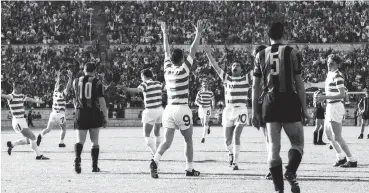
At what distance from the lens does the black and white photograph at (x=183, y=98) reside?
9.38 meters

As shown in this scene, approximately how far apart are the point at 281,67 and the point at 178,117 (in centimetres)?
335

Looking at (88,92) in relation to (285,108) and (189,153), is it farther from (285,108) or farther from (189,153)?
(285,108)

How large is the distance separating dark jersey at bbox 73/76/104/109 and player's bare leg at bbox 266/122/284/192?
484 cm

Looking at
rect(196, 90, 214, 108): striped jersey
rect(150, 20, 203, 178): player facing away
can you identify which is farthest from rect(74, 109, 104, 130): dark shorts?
rect(196, 90, 214, 108): striped jersey

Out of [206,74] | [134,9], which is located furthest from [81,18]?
[206,74]

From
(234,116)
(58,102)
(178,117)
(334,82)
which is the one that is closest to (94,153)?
(178,117)

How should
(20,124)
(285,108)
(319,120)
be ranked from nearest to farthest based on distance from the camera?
(285,108)
(20,124)
(319,120)

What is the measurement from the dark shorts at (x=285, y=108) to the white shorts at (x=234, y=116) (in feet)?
15.2

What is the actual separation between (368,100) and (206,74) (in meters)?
19.1

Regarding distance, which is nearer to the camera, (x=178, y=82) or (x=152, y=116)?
(x=178, y=82)

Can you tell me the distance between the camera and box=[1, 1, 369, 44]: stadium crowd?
4891 cm

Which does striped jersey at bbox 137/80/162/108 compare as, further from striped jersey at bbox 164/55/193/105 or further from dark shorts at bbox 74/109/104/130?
striped jersey at bbox 164/55/193/105

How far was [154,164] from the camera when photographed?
35.9 feet

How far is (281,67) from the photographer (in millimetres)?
8023
